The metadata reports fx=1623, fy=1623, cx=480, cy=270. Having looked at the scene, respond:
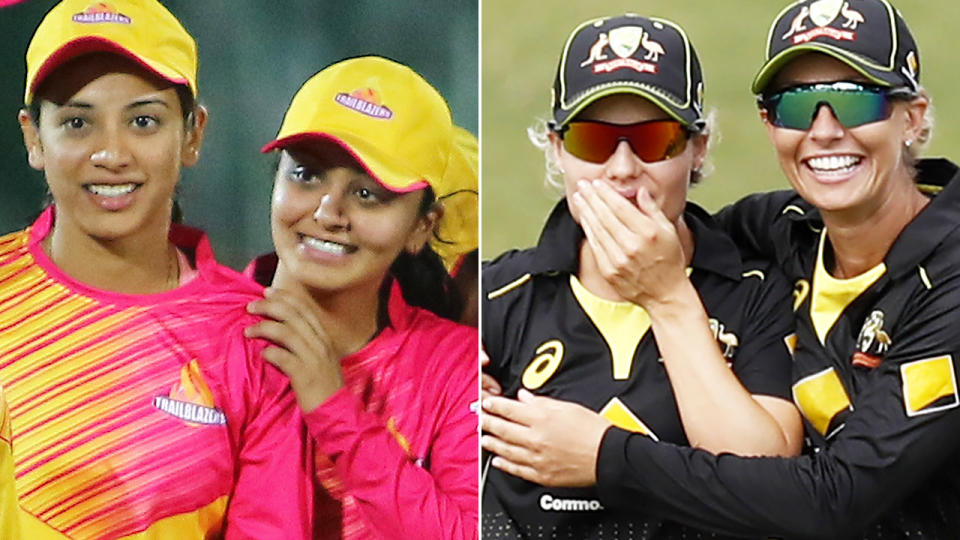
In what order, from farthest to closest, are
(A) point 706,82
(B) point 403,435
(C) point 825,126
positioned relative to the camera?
(A) point 706,82, (C) point 825,126, (B) point 403,435

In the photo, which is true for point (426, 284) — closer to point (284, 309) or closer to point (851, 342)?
point (284, 309)

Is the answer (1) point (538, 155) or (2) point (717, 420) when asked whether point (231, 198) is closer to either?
(2) point (717, 420)

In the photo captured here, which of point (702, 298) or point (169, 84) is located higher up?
point (169, 84)

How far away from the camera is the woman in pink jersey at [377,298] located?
301cm

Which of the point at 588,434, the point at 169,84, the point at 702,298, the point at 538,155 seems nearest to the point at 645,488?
the point at 588,434

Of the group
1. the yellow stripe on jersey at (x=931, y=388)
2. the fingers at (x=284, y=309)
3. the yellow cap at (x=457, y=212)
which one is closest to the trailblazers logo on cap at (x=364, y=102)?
the yellow cap at (x=457, y=212)

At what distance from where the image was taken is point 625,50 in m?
3.28

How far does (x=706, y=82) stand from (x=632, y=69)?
4.38 m

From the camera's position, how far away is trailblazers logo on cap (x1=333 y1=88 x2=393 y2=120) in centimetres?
300

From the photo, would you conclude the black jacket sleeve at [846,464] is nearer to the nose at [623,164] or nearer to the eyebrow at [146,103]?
the nose at [623,164]

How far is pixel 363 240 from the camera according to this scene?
9.96 ft

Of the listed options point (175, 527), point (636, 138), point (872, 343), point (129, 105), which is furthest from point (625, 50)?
point (175, 527)

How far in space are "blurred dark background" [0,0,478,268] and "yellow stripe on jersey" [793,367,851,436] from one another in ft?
2.80

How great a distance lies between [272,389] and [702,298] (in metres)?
0.90
